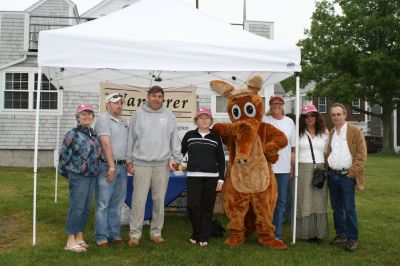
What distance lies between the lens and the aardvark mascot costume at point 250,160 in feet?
17.4

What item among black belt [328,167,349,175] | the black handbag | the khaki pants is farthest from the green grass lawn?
black belt [328,167,349,175]

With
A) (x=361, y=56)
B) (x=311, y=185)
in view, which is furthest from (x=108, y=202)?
(x=361, y=56)

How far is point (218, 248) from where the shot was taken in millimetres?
5465

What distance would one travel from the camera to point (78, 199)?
5.06 metres

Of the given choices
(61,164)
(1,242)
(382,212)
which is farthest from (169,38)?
(382,212)

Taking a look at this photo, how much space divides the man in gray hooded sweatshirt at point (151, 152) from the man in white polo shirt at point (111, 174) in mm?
124

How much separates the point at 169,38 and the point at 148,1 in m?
1.47

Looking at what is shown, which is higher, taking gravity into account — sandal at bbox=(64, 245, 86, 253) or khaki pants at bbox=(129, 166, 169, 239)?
khaki pants at bbox=(129, 166, 169, 239)

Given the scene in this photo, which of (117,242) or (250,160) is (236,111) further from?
(117,242)

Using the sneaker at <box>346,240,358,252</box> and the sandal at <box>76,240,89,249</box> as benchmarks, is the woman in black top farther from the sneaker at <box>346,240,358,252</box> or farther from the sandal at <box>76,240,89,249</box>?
the sneaker at <box>346,240,358,252</box>

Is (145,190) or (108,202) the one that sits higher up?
(145,190)

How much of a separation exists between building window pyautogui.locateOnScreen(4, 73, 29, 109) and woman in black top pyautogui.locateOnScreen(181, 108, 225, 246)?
12.0 m

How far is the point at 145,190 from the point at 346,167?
245 centimetres

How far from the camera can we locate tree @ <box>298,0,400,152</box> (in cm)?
2847
